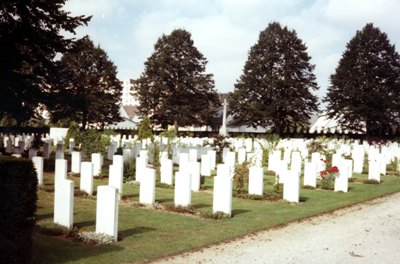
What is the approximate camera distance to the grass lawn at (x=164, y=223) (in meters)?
6.52

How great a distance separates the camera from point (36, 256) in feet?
20.4

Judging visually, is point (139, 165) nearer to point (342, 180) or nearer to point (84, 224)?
point (84, 224)

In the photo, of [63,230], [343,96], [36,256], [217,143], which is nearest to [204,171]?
[217,143]

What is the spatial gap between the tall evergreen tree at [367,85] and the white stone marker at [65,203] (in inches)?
1499

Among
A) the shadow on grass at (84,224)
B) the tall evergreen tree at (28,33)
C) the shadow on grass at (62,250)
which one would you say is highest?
the tall evergreen tree at (28,33)

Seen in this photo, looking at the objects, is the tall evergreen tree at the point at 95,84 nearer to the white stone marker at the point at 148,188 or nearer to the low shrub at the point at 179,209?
the white stone marker at the point at 148,188

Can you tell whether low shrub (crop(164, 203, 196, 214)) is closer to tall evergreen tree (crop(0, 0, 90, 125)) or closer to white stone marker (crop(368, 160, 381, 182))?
tall evergreen tree (crop(0, 0, 90, 125))

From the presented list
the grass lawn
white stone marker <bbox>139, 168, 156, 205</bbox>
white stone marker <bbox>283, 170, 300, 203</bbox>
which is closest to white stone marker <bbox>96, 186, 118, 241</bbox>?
the grass lawn

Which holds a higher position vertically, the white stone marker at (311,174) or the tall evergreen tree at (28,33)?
the tall evergreen tree at (28,33)

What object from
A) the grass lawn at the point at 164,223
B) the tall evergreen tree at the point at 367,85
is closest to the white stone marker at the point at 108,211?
the grass lawn at the point at 164,223

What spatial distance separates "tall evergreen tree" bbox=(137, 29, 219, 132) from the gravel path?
137 feet

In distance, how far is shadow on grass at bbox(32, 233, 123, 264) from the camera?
6137 mm

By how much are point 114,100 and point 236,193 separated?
1630 inches

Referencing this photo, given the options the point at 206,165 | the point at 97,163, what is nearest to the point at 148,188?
the point at 97,163
